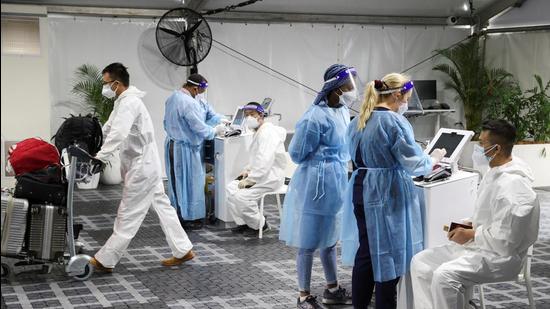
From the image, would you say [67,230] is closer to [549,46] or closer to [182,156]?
[182,156]

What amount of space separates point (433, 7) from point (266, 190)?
5907 millimetres

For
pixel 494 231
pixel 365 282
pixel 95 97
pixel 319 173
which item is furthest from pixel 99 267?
pixel 95 97

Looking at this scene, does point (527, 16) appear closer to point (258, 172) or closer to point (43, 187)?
point (258, 172)

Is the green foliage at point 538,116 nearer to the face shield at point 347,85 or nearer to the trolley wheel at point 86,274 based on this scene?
the face shield at point 347,85

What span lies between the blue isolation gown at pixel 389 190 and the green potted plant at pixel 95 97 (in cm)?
604

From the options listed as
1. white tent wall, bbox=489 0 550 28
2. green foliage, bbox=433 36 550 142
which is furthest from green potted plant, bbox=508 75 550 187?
white tent wall, bbox=489 0 550 28

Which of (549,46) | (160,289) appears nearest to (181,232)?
(160,289)

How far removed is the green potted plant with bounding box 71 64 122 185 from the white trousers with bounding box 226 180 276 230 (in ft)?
10.6

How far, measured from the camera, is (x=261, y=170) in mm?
6215

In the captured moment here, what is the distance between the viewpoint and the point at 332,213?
423cm

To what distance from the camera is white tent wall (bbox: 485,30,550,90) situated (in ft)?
33.1

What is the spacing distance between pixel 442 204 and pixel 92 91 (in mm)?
6267

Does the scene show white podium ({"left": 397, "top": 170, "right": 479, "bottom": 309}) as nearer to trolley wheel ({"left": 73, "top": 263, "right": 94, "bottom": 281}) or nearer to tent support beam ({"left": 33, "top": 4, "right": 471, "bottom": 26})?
trolley wheel ({"left": 73, "top": 263, "right": 94, "bottom": 281})

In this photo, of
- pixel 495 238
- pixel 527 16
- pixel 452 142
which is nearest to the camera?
pixel 495 238
